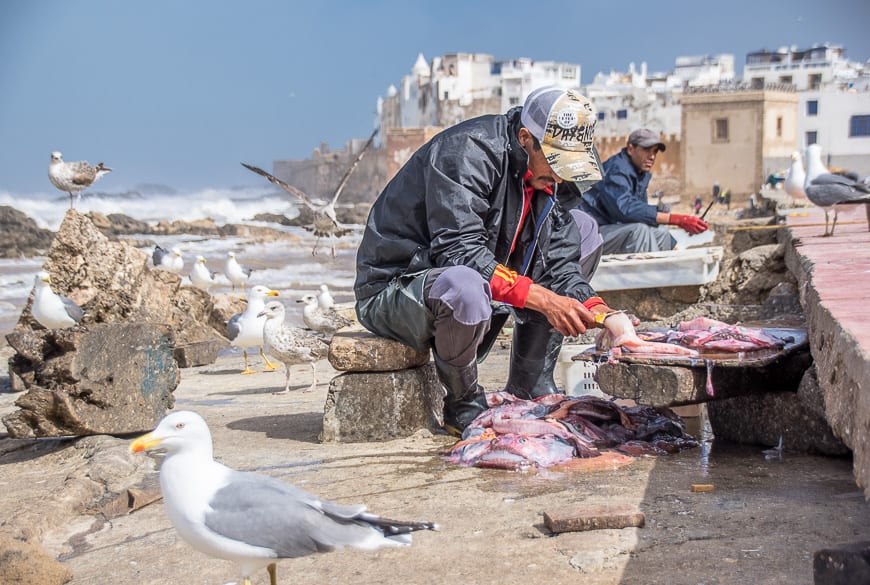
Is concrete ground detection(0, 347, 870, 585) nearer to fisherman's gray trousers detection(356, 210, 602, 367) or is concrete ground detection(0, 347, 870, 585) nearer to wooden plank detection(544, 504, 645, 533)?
wooden plank detection(544, 504, 645, 533)

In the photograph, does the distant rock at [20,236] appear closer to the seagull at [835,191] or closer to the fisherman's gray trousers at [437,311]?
the seagull at [835,191]

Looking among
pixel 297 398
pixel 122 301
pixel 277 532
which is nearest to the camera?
pixel 277 532

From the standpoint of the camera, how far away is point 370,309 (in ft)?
16.4

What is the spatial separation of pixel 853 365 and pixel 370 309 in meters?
2.67

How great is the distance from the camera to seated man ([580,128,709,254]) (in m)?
8.01

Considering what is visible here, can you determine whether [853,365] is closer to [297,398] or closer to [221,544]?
[221,544]

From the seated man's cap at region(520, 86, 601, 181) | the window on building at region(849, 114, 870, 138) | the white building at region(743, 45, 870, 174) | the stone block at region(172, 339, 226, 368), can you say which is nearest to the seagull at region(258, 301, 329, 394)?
the stone block at region(172, 339, 226, 368)

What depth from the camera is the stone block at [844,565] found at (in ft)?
7.06

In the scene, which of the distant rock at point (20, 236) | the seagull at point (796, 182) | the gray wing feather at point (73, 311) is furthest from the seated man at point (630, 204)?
the distant rock at point (20, 236)

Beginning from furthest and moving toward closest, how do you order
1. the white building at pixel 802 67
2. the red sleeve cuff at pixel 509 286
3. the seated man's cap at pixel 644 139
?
the white building at pixel 802 67, the seated man's cap at pixel 644 139, the red sleeve cuff at pixel 509 286

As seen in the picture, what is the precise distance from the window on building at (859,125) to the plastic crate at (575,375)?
63300 millimetres

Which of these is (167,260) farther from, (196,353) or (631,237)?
(631,237)

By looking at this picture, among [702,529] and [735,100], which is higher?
[735,100]

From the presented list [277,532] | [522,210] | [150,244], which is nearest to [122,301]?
[522,210]
